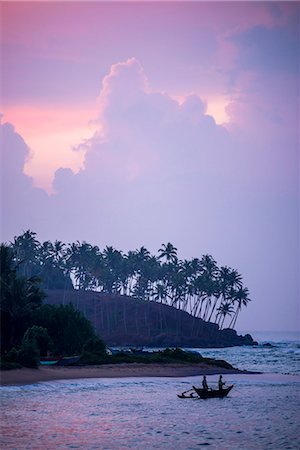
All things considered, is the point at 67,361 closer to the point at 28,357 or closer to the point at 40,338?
the point at 40,338

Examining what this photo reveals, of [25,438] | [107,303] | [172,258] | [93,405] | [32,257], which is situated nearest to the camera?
[25,438]

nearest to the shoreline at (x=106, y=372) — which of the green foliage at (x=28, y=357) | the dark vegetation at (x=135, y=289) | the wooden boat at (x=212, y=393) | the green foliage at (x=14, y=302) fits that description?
the green foliage at (x=28, y=357)

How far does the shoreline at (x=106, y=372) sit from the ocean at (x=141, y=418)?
251 centimetres

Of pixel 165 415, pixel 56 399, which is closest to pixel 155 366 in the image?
pixel 56 399

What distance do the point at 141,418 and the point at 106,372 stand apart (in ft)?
81.0

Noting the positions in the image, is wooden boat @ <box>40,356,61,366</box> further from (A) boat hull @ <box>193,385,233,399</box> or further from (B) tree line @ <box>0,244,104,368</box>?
(A) boat hull @ <box>193,385,233,399</box>

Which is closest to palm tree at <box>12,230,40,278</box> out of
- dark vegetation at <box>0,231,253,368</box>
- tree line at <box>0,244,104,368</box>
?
dark vegetation at <box>0,231,253,368</box>

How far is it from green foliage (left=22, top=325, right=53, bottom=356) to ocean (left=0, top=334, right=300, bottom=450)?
1136 centimetres

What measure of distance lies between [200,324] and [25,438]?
403 feet

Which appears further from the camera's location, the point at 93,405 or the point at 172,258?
the point at 172,258

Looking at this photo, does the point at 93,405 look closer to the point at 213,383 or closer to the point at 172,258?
the point at 213,383

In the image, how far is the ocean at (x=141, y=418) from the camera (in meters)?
22.0

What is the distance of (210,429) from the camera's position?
2531 cm

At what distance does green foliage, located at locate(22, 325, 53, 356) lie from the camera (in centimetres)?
5419
